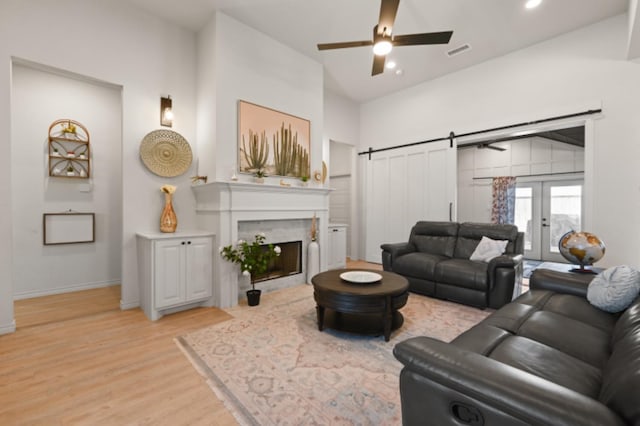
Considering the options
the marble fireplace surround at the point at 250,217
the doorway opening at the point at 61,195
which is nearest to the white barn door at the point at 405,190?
the marble fireplace surround at the point at 250,217

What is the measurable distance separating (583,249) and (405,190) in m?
3.12

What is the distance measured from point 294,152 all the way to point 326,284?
89.8 inches

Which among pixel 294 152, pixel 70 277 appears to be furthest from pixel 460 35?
pixel 70 277

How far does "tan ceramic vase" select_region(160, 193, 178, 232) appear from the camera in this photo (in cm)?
343

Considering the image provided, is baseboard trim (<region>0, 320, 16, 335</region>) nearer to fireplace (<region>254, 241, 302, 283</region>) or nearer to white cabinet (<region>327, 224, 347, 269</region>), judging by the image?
fireplace (<region>254, 241, 302, 283</region>)

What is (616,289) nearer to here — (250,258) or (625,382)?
(625,382)

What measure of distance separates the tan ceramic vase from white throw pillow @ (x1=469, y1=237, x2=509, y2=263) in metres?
3.83

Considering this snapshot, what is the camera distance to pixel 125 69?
3.37 metres

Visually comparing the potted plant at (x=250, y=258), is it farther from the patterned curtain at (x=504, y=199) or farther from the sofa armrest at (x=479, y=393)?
the patterned curtain at (x=504, y=199)

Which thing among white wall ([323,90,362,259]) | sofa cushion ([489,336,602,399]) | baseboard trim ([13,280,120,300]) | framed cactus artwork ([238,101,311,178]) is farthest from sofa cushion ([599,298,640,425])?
baseboard trim ([13,280,120,300])

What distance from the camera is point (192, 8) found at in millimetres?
3439

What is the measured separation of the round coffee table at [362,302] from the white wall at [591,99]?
3067mm

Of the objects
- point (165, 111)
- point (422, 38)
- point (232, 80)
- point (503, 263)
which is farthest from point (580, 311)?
point (165, 111)

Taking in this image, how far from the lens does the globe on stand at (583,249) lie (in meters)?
2.91
